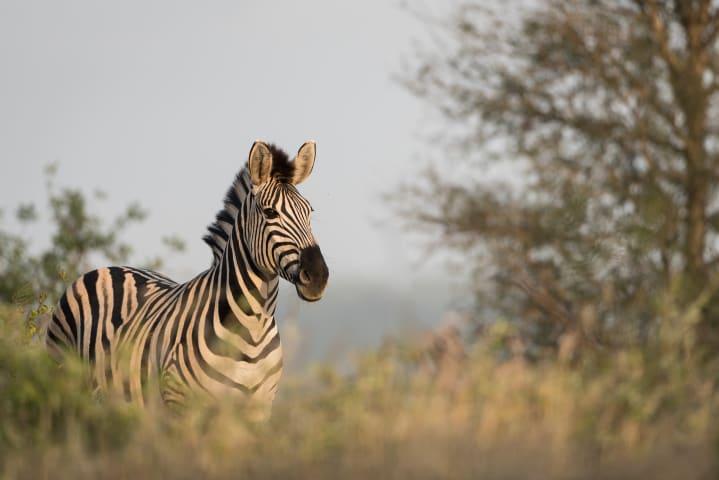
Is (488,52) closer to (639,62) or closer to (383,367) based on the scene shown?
(639,62)

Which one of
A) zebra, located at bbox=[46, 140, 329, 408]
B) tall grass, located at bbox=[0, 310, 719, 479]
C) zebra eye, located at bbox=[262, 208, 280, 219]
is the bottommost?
tall grass, located at bbox=[0, 310, 719, 479]

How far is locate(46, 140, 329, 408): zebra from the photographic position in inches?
307

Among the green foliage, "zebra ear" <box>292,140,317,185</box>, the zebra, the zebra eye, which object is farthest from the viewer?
"zebra ear" <box>292,140,317,185</box>

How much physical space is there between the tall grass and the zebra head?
168 cm

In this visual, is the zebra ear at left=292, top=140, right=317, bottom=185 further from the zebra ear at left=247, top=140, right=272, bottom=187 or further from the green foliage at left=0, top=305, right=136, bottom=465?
the green foliage at left=0, top=305, right=136, bottom=465

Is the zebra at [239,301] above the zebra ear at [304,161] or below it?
below

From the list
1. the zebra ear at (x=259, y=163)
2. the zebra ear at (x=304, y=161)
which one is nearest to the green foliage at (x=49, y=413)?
the zebra ear at (x=259, y=163)

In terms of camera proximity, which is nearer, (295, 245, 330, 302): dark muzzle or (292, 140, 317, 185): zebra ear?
(295, 245, 330, 302): dark muzzle

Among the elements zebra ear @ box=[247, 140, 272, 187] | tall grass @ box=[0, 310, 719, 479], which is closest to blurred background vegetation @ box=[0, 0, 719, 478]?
tall grass @ box=[0, 310, 719, 479]

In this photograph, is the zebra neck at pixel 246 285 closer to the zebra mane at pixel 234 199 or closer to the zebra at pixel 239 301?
the zebra at pixel 239 301

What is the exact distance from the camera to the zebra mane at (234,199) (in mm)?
8359

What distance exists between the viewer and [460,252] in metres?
15.0

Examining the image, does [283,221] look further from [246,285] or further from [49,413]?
[49,413]

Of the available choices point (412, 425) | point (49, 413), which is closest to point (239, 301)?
point (49, 413)
